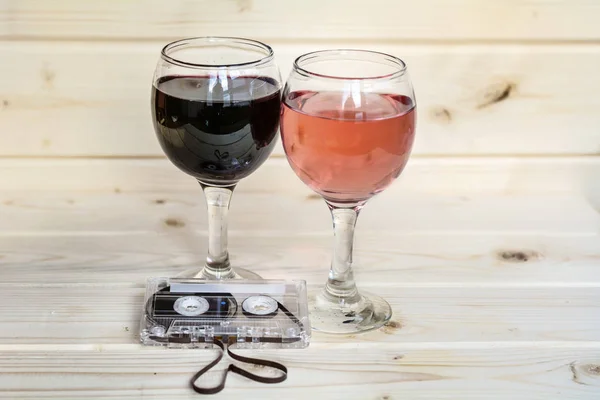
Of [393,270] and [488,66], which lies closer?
[393,270]

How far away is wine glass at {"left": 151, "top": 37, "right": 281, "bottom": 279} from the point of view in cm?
64

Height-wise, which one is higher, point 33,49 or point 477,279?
point 33,49

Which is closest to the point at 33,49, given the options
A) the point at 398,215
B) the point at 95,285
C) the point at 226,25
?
the point at 226,25

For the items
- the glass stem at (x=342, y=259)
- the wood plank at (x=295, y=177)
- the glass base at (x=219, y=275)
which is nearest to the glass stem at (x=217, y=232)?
the glass base at (x=219, y=275)

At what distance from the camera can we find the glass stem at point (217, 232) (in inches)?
28.6

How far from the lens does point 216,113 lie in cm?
63

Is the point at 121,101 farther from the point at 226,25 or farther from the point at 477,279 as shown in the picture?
the point at 477,279

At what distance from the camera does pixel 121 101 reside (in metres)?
0.93

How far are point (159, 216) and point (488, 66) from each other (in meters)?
0.46

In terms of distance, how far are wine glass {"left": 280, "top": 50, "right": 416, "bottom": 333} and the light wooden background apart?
0.35 ft

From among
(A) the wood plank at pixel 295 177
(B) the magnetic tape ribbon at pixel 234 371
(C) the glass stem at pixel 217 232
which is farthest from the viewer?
(A) the wood plank at pixel 295 177

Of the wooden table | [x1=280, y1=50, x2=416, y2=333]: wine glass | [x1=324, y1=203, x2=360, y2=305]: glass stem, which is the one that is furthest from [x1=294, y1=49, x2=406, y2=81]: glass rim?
the wooden table

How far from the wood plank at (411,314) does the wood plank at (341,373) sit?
0.06 ft

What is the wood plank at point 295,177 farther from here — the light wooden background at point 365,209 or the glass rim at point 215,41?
the glass rim at point 215,41
